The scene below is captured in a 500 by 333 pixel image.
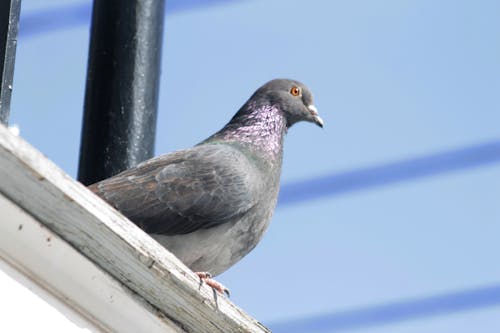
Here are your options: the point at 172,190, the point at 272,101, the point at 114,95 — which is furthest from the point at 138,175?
the point at 272,101

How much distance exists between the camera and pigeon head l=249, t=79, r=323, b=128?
25.8ft

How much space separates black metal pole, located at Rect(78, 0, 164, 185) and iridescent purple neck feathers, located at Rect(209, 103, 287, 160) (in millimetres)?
1530

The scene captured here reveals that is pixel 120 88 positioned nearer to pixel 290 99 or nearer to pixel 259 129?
pixel 259 129

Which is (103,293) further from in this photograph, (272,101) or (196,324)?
(272,101)

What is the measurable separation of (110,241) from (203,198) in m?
2.47

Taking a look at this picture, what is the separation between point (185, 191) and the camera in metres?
6.41

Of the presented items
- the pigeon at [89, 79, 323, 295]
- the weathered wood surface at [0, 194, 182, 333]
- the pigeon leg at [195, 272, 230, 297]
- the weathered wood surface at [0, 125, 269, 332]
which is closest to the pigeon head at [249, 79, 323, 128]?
the pigeon at [89, 79, 323, 295]

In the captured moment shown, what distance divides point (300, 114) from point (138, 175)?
192 centimetres

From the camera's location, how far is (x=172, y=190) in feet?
21.0

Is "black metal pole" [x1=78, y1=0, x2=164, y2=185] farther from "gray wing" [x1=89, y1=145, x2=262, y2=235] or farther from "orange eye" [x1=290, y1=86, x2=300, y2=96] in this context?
"orange eye" [x1=290, y1=86, x2=300, y2=96]

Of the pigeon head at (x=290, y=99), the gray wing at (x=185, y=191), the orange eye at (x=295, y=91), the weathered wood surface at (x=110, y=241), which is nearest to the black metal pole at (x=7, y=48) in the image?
the weathered wood surface at (x=110, y=241)

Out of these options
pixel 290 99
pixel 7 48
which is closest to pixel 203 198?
pixel 290 99

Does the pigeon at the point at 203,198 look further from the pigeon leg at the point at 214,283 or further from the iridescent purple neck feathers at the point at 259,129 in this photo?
the pigeon leg at the point at 214,283

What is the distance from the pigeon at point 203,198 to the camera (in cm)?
621
